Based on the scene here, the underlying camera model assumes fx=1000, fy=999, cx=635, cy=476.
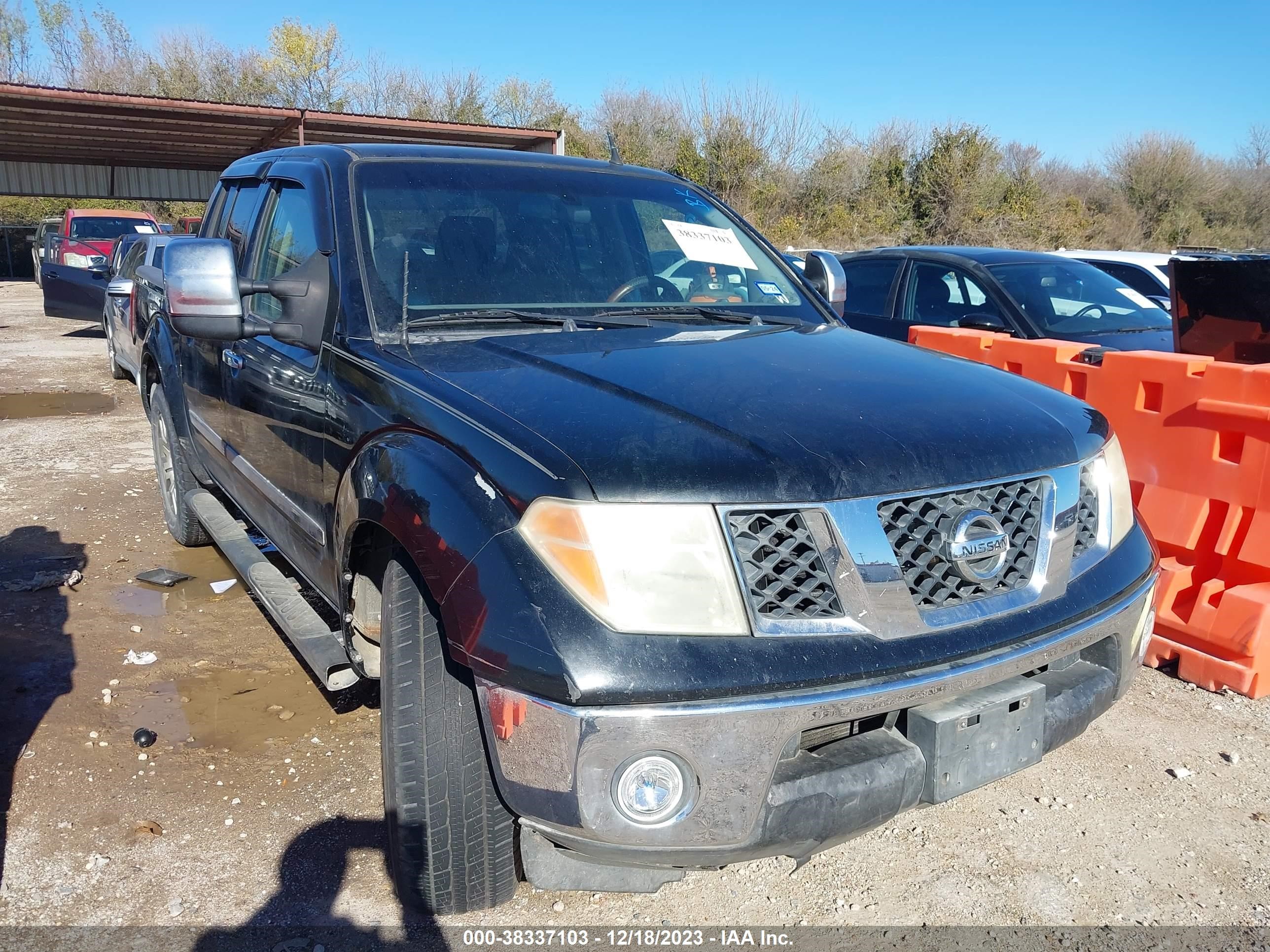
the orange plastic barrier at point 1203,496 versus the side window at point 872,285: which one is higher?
the side window at point 872,285

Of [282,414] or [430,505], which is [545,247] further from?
[430,505]

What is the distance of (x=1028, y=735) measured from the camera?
7.34 feet

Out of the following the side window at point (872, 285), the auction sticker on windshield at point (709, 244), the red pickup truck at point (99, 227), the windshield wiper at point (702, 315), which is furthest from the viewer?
the red pickup truck at point (99, 227)

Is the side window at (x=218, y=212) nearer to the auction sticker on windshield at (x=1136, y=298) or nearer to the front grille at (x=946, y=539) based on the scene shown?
the front grille at (x=946, y=539)

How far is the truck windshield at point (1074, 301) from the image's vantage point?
6.66 m

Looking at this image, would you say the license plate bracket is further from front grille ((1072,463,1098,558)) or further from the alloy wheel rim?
the alloy wheel rim

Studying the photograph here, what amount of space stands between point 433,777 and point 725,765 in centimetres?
72

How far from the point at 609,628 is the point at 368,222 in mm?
1725

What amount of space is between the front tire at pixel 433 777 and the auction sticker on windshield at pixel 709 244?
177 centimetres

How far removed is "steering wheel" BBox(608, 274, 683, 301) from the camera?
10.6 feet

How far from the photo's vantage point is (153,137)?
20516 millimetres

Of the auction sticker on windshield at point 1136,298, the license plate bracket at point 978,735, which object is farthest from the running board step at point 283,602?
the auction sticker on windshield at point 1136,298

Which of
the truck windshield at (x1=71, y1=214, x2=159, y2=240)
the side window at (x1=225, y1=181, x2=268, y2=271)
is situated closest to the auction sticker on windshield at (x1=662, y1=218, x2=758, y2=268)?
the side window at (x1=225, y1=181, x2=268, y2=271)

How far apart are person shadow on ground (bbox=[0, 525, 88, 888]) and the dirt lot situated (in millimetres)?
15
